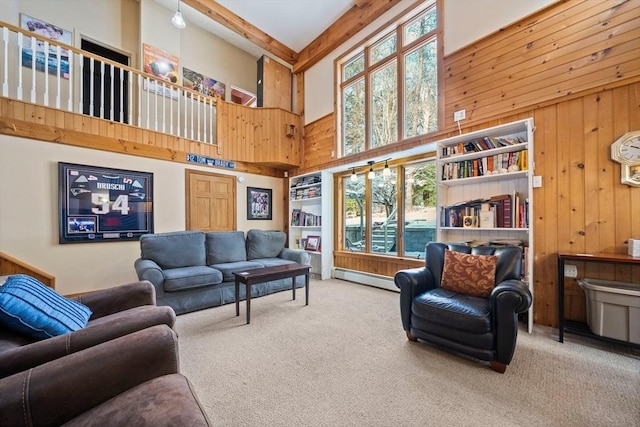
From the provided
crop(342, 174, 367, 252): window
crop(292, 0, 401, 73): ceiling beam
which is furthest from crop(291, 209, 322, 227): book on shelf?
crop(292, 0, 401, 73): ceiling beam

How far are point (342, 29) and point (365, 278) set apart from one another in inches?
188

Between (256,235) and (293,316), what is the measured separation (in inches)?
78.1

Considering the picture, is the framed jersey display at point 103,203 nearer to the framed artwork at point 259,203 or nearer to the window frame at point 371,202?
the framed artwork at point 259,203

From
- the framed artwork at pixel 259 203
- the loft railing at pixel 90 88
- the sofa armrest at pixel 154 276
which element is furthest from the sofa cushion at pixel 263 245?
the loft railing at pixel 90 88

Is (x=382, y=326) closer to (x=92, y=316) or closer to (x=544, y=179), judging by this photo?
(x=544, y=179)

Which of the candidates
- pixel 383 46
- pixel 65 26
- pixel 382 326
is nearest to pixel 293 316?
pixel 382 326

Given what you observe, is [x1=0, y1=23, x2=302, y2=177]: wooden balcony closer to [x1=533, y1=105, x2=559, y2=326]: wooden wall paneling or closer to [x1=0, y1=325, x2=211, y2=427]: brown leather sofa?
[x1=0, y1=325, x2=211, y2=427]: brown leather sofa

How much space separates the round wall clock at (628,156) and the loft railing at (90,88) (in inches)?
220

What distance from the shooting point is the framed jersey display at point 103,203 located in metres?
3.54

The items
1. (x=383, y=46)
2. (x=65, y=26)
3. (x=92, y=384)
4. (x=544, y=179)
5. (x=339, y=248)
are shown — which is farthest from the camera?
(x=339, y=248)

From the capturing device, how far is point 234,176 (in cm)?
533

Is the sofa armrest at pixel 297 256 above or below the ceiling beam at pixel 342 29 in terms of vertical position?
below

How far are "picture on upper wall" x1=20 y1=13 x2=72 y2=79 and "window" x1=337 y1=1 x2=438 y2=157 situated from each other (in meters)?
4.52

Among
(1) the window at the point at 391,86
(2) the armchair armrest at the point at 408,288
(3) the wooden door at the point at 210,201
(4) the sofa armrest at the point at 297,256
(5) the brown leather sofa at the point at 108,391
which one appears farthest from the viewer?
(3) the wooden door at the point at 210,201
